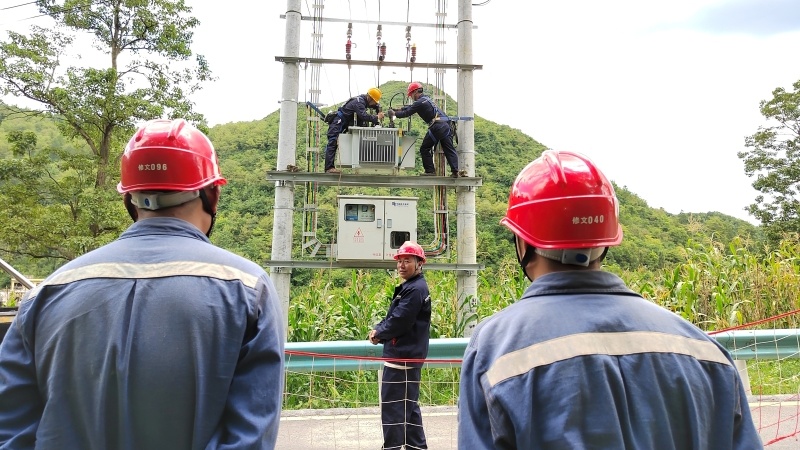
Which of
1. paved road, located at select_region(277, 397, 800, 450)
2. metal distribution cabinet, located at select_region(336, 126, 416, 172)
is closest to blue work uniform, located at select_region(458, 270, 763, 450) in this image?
paved road, located at select_region(277, 397, 800, 450)

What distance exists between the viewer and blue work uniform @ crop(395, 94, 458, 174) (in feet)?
31.7

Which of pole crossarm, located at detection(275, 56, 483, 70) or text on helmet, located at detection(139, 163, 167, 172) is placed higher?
pole crossarm, located at detection(275, 56, 483, 70)

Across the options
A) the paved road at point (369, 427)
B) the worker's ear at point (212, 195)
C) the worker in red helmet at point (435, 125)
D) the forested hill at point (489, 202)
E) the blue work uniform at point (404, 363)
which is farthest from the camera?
the forested hill at point (489, 202)

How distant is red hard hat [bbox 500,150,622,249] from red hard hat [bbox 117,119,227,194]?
1025mm

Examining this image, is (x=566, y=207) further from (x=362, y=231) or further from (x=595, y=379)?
(x=362, y=231)

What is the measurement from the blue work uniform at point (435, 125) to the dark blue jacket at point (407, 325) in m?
3.79

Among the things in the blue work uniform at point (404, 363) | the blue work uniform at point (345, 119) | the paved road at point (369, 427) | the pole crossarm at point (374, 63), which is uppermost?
the pole crossarm at point (374, 63)

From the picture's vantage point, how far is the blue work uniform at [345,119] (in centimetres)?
980

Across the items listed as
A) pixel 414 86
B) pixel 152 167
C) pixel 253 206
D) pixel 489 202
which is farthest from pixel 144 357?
pixel 253 206

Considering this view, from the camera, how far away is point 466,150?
385 inches

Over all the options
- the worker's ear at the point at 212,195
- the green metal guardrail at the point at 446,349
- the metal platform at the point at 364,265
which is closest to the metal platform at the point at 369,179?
the metal platform at the point at 364,265

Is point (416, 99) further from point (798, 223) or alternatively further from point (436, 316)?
point (798, 223)

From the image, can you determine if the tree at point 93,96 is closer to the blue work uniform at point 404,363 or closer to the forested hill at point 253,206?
the forested hill at point 253,206

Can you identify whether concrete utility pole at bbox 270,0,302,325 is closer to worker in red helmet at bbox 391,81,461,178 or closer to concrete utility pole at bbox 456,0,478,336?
worker in red helmet at bbox 391,81,461,178
